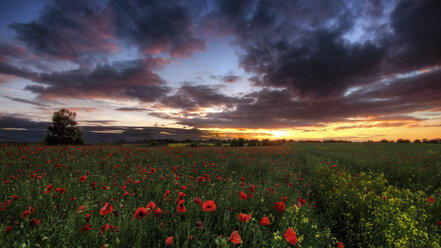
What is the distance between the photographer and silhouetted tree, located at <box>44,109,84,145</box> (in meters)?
31.6

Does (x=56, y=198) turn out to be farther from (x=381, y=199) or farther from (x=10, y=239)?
(x=381, y=199)

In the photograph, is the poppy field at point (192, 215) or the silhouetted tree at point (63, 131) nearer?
the poppy field at point (192, 215)

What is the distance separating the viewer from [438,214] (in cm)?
398

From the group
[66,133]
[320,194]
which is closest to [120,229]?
[320,194]

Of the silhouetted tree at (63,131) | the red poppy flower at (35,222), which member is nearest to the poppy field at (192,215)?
the red poppy flower at (35,222)

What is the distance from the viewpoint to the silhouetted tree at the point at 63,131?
3164 cm

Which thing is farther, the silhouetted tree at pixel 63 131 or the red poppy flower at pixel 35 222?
the silhouetted tree at pixel 63 131

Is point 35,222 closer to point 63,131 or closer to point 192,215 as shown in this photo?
point 192,215

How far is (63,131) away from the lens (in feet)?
108

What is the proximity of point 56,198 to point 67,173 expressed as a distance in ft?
8.72

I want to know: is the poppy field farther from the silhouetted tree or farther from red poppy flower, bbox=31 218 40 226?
the silhouetted tree

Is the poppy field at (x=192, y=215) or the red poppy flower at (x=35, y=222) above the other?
the red poppy flower at (x=35, y=222)

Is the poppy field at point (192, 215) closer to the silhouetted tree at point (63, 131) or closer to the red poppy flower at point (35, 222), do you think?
the red poppy flower at point (35, 222)

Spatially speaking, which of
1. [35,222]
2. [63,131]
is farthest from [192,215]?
[63,131]
